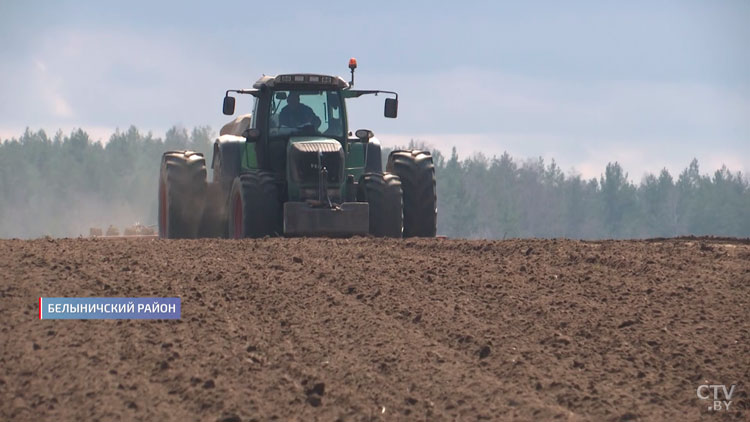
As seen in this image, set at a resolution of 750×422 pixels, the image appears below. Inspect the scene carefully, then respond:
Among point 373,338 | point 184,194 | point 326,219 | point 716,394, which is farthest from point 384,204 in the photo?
point 716,394

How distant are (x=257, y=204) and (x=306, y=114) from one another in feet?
7.41

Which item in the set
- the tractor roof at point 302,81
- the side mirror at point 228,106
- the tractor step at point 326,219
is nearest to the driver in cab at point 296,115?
the tractor roof at point 302,81

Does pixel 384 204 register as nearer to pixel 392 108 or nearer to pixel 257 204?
pixel 257 204

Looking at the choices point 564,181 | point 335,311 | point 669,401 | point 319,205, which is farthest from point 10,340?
point 564,181

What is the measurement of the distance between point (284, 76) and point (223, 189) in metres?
1.98

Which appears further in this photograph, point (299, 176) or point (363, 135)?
point (363, 135)

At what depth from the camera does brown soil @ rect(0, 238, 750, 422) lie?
734 cm

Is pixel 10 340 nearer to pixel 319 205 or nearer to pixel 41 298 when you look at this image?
pixel 41 298

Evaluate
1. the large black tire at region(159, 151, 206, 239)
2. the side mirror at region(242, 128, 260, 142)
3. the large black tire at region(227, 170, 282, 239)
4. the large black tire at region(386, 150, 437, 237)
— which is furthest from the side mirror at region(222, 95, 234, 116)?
the large black tire at region(386, 150, 437, 237)

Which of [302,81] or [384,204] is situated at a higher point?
[302,81]

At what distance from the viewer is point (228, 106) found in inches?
639

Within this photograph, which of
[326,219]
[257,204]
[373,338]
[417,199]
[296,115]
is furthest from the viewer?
[296,115]

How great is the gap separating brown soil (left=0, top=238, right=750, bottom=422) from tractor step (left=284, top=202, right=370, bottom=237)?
2695 millimetres

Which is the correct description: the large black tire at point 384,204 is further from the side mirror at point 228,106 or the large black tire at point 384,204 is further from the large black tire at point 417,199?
the side mirror at point 228,106
